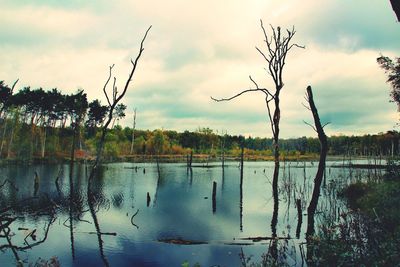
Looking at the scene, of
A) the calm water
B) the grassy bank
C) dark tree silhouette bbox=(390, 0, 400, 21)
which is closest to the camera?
dark tree silhouette bbox=(390, 0, 400, 21)

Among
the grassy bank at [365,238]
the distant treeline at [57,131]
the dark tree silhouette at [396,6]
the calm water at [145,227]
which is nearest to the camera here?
the dark tree silhouette at [396,6]

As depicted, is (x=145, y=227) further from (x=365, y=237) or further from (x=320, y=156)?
(x=365, y=237)

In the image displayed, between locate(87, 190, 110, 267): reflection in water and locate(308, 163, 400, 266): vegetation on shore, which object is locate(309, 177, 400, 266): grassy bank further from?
locate(87, 190, 110, 267): reflection in water

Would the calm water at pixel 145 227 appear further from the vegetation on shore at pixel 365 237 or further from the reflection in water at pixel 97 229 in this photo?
the vegetation on shore at pixel 365 237

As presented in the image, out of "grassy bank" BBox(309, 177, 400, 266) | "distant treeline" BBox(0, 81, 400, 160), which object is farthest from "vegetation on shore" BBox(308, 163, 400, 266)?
"distant treeline" BBox(0, 81, 400, 160)

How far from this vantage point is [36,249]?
17047mm

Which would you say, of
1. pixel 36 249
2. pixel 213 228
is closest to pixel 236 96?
pixel 213 228

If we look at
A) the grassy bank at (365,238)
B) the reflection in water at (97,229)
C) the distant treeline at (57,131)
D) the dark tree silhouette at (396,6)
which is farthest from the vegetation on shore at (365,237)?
the distant treeline at (57,131)

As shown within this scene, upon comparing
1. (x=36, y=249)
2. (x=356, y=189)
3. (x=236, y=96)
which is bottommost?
(x=36, y=249)

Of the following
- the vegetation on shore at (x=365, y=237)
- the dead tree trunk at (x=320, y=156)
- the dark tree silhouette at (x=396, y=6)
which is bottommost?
the vegetation on shore at (x=365, y=237)

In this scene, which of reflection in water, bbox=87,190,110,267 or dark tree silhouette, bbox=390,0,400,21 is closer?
dark tree silhouette, bbox=390,0,400,21

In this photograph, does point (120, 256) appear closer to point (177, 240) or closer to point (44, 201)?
point (177, 240)

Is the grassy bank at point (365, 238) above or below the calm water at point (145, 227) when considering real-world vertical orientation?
above

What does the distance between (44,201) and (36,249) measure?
14636 millimetres
